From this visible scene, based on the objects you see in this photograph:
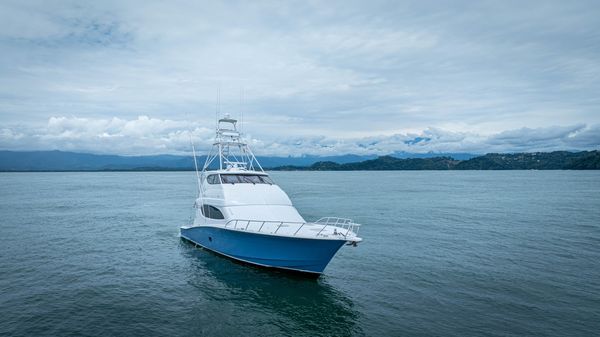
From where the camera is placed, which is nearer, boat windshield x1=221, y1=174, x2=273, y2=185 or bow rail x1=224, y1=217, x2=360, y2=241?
bow rail x1=224, y1=217, x2=360, y2=241

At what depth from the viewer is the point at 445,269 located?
63.7 ft

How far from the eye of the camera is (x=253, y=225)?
61.4 feet

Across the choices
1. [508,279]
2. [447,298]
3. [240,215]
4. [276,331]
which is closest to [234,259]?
[240,215]

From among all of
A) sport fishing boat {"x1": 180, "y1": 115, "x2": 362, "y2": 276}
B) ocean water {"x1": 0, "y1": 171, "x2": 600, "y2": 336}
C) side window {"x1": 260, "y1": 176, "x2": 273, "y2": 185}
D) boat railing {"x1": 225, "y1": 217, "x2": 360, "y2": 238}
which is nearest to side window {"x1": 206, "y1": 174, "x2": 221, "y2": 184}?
sport fishing boat {"x1": 180, "y1": 115, "x2": 362, "y2": 276}

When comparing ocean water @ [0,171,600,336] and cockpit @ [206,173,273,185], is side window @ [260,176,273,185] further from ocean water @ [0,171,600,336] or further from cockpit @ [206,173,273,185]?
ocean water @ [0,171,600,336]

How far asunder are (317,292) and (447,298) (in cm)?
551

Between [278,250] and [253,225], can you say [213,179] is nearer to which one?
[253,225]

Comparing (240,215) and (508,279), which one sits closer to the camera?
(508,279)

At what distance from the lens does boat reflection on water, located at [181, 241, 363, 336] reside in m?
13.0

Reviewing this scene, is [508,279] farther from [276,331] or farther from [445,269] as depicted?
[276,331]

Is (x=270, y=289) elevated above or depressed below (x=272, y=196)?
below

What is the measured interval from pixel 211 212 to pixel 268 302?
26.9 feet

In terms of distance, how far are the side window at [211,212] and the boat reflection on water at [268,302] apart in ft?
8.76

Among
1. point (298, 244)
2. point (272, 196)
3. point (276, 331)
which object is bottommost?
point (276, 331)
